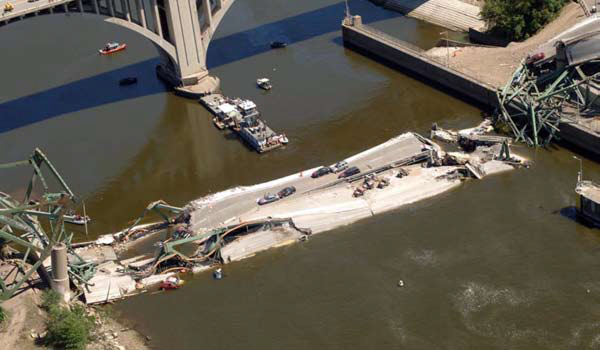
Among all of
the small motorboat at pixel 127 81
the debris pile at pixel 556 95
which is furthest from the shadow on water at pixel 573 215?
the small motorboat at pixel 127 81

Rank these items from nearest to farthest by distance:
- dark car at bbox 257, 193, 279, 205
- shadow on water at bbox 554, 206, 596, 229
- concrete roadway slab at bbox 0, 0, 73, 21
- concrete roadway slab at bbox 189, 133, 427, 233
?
shadow on water at bbox 554, 206, 596, 229, concrete roadway slab at bbox 189, 133, 427, 233, dark car at bbox 257, 193, 279, 205, concrete roadway slab at bbox 0, 0, 73, 21

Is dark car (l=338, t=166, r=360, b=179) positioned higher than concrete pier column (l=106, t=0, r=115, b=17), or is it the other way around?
concrete pier column (l=106, t=0, r=115, b=17)

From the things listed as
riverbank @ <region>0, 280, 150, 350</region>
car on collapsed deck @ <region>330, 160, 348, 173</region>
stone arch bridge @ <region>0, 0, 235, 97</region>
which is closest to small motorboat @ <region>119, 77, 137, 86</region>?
stone arch bridge @ <region>0, 0, 235, 97</region>

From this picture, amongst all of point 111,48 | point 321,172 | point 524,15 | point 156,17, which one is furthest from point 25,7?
point 524,15

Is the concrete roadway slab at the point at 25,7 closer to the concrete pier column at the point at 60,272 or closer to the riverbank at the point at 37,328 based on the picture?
the concrete pier column at the point at 60,272

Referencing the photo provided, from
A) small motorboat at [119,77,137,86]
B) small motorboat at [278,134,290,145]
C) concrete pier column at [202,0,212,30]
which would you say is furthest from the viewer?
small motorboat at [119,77,137,86]

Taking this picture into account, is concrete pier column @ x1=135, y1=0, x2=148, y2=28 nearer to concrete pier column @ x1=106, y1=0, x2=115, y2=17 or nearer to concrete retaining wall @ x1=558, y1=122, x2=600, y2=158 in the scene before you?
concrete pier column @ x1=106, y1=0, x2=115, y2=17

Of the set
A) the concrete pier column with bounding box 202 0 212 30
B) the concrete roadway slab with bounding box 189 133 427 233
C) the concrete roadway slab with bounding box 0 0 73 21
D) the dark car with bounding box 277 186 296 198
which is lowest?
the concrete roadway slab with bounding box 189 133 427 233
